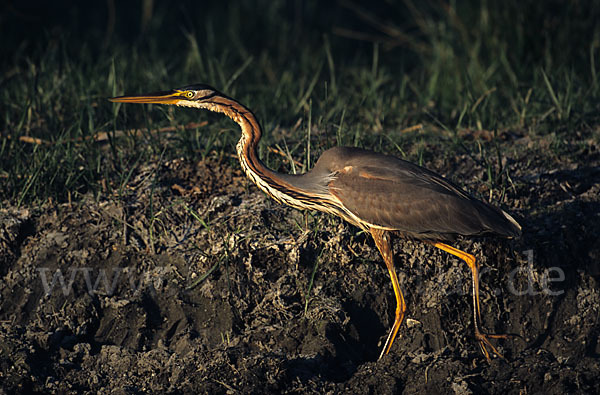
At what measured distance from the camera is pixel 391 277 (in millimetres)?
4379

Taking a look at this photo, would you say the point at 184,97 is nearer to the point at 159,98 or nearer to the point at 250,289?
the point at 159,98

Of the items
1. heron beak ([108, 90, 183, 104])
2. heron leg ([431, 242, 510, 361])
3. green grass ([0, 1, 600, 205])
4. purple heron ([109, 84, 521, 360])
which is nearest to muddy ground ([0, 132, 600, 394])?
heron leg ([431, 242, 510, 361])

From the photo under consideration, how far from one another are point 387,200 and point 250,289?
3.03 feet

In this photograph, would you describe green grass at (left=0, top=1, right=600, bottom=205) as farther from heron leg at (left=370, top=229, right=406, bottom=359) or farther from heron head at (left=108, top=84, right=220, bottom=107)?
heron leg at (left=370, top=229, right=406, bottom=359)

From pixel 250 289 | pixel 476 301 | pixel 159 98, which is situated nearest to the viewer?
pixel 476 301

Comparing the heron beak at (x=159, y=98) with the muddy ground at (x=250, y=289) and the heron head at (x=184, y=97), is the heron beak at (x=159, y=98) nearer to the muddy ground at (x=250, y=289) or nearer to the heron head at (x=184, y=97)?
the heron head at (x=184, y=97)

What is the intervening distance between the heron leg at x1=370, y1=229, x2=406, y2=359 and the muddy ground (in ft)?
0.50

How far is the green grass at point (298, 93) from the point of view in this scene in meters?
5.36

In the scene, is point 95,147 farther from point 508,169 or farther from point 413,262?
point 508,169

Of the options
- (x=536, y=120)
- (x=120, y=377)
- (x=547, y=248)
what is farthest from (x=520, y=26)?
(x=120, y=377)

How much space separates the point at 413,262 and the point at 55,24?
5.43 m

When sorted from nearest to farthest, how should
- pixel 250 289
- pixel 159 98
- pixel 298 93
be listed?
1. pixel 250 289
2. pixel 159 98
3. pixel 298 93

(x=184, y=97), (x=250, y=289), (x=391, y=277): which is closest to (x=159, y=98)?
(x=184, y=97)

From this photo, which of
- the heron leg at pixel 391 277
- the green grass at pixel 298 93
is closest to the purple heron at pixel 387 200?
the heron leg at pixel 391 277
